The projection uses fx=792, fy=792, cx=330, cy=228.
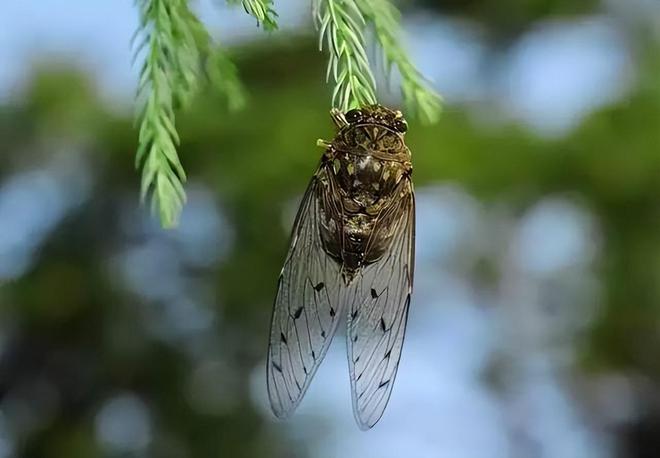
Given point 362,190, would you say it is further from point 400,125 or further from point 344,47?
point 344,47

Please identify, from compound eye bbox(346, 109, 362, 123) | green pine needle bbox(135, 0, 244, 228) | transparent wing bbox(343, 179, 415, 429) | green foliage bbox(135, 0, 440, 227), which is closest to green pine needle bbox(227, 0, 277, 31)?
→ green foliage bbox(135, 0, 440, 227)

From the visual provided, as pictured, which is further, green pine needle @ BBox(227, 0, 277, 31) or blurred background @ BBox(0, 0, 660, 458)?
blurred background @ BBox(0, 0, 660, 458)

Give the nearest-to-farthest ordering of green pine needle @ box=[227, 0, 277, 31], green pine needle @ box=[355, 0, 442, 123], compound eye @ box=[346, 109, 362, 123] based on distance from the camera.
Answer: green pine needle @ box=[227, 0, 277, 31]
green pine needle @ box=[355, 0, 442, 123]
compound eye @ box=[346, 109, 362, 123]

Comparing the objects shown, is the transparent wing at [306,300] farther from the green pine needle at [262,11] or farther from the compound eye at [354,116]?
the green pine needle at [262,11]

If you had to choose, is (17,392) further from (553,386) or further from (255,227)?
(553,386)

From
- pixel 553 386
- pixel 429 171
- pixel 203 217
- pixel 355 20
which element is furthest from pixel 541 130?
pixel 355 20

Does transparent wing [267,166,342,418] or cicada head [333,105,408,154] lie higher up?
cicada head [333,105,408,154]

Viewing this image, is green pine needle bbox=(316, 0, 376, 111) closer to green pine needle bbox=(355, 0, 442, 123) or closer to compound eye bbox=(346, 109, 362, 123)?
green pine needle bbox=(355, 0, 442, 123)
